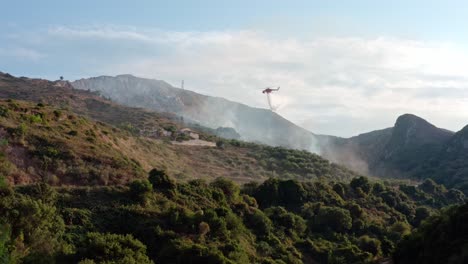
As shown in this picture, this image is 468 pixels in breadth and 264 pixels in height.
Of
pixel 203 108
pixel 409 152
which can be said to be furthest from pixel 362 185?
pixel 203 108

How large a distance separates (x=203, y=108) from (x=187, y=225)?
487 feet

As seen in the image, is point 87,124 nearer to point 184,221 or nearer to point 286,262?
point 184,221

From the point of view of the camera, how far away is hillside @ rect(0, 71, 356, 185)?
3362cm

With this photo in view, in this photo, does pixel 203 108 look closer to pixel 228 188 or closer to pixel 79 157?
pixel 228 188

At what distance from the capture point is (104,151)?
40.3 m

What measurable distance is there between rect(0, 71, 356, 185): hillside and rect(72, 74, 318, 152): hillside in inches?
1834

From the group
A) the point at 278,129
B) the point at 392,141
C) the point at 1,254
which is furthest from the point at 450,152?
the point at 1,254

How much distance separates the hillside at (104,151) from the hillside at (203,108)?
46587 mm

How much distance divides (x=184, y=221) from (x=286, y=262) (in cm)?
708

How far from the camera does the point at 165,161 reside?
58.7m

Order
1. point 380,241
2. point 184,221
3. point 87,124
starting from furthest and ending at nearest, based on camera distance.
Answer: point 87,124 < point 380,241 < point 184,221

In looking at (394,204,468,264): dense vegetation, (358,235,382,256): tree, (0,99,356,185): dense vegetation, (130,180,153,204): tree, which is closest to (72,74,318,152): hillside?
(0,99,356,185): dense vegetation

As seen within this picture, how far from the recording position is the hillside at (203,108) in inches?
5842

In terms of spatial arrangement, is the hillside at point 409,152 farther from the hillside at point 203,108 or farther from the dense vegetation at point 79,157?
the dense vegetation at point 79,157
